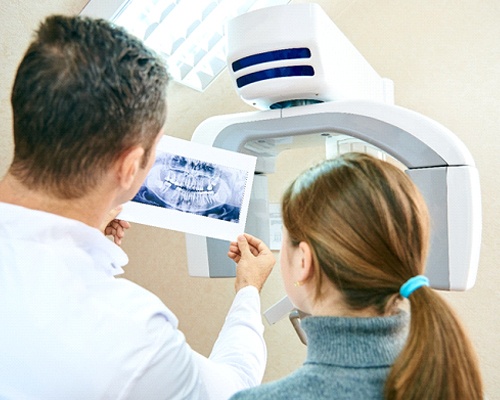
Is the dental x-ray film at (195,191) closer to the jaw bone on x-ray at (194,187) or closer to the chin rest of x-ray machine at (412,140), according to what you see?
the jaw bone on x-ray at (194,187)

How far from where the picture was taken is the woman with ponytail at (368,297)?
661 millimetres

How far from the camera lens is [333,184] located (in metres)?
0.76

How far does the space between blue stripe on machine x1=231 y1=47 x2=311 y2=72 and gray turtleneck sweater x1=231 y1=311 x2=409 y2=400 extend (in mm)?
625

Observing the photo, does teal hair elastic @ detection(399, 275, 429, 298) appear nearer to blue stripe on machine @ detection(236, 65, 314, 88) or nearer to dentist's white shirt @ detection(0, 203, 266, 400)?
dentist's white shirt @ detection(0, 203, 266, 400)

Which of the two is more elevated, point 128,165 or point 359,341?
point 128,165

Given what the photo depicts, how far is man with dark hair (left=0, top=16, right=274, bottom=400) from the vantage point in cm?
65

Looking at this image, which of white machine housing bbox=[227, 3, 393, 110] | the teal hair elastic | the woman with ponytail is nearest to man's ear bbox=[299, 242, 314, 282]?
the woman with ponytail

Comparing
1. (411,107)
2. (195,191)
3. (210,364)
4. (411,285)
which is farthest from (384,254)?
(411,107)

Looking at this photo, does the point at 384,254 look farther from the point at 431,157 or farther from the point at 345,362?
the point at 431,157

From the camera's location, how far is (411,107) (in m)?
1.92

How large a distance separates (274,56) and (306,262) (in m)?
0.55

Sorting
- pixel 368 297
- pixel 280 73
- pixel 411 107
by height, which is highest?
pixel 411 107

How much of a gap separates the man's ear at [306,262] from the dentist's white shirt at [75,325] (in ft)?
0.66

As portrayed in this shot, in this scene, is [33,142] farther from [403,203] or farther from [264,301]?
[264,301]
